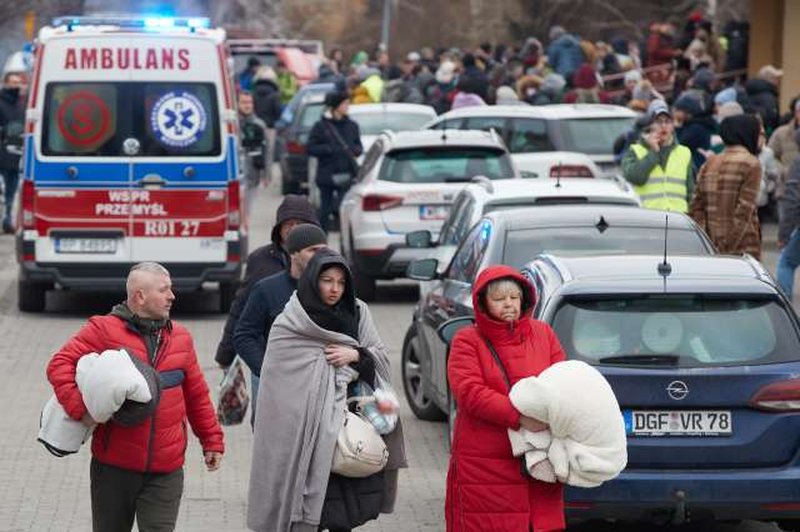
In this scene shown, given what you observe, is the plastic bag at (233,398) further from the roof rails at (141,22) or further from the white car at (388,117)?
the white car at (388,117)

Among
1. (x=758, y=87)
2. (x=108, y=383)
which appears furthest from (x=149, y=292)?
(x=758, y=87)

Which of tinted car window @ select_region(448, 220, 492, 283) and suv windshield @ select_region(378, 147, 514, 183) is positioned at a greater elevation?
tinted car window @ select_region(448, 220, 492, 283)

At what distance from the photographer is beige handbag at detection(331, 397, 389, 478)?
7.64 metres

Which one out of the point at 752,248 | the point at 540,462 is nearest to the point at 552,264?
the point at 540,462

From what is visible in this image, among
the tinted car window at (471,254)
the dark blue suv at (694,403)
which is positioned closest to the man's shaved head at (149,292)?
the dark blue suv at (694,403)

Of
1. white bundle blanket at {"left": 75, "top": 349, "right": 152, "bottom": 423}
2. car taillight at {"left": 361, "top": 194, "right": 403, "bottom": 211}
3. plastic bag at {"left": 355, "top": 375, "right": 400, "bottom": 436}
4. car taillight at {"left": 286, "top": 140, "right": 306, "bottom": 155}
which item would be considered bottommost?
car taillight at {"left": 286, "top": 140, "right": 306, "bottom": 155}

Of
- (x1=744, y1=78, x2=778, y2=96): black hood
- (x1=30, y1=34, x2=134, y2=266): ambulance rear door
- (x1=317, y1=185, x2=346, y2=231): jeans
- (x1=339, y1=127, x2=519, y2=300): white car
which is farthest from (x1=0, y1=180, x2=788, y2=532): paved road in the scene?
(x1=744, y1=78, x2=778, y2=96): black hood

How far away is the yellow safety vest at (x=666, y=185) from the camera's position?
1562 cm

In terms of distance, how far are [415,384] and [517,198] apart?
149cm

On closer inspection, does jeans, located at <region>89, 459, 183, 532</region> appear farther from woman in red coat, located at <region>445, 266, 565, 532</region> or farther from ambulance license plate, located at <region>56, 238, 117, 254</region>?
ambulance license plate, located at <region>56, 238, 117, 254</region>

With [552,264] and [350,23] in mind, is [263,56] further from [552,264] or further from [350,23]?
[552,264]

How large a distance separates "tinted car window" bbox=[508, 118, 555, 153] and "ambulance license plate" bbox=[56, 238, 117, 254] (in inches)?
293

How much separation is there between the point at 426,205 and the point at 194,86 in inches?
97.3

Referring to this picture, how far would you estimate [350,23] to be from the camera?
59.1 m
